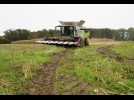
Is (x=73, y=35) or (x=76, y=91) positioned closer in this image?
(x=76, y=91)

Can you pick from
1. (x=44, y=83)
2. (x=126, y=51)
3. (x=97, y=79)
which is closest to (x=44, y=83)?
(x=44, y=83)

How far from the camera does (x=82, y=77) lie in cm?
1039

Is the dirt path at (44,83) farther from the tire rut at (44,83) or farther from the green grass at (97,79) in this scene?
the green grass at (97,79)

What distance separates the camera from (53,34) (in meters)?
34.0

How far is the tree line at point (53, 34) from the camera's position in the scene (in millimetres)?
34469

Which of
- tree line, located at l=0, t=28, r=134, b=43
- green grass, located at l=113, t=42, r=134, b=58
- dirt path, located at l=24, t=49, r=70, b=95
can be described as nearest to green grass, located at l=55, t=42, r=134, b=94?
dirt path, located at l=24, t=49, r=70, b=95

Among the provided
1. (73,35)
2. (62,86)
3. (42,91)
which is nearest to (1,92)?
(42,91)

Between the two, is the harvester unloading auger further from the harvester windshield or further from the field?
the field

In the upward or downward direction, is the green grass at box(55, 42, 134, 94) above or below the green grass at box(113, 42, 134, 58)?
above

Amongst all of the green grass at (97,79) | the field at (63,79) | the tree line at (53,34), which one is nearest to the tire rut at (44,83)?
the field at (63,79)

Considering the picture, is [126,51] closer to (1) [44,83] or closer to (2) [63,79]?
(2) [63,79]

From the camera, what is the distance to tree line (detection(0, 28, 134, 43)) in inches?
1357

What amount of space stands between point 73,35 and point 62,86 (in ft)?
53.7
